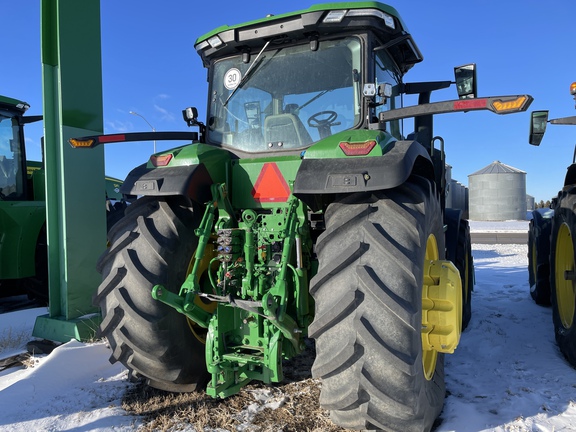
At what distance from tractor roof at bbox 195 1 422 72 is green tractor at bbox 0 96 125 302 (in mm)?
3895

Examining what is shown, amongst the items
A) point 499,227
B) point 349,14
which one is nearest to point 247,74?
point 349,14

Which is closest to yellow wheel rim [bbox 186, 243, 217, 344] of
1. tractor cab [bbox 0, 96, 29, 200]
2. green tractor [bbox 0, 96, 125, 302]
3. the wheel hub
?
the wheel hub

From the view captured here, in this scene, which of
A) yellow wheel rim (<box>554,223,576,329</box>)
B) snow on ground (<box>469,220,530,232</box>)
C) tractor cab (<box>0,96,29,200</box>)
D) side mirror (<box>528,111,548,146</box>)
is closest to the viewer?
side mirror (<box>528,111,548,146</box>)

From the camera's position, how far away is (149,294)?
278 centimetres

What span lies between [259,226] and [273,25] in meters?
1.48

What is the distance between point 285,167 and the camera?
9.81ft

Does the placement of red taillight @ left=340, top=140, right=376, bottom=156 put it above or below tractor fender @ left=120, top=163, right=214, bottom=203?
above

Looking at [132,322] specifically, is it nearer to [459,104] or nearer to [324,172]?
[324,172]

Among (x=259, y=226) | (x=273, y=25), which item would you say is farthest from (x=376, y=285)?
(x=273, y=25)

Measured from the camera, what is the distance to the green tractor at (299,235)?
2.18 metres

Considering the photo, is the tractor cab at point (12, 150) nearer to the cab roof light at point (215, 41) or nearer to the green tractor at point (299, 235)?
the green tractor at point (299, 235)

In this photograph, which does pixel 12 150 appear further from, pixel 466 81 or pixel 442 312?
pixel 442 312

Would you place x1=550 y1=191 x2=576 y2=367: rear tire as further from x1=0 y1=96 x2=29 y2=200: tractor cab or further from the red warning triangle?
x1=0 y1=96 x2=29 y2=200: tractor cab

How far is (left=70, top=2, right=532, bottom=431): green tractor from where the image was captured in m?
2.18
